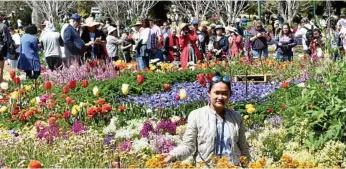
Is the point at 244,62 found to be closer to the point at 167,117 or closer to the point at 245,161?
the point at 167,117

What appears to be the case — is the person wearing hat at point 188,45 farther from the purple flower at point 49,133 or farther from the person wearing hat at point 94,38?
the purple flower at point 49,133

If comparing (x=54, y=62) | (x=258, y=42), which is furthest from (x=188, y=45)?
(x=54, y=62)

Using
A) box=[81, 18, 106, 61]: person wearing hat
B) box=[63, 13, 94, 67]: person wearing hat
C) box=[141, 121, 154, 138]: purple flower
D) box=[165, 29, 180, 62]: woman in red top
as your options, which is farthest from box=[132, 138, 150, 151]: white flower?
box=[165, 29, 180, 62]: woman in red top

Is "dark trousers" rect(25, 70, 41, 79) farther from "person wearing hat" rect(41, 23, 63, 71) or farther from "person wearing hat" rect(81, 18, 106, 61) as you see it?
"person wearing hat" rect(81, 18, 106, 61)

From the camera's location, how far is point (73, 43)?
12.3m

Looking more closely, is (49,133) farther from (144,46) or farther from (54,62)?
(144,46)

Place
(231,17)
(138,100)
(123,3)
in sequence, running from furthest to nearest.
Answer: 1. (123,3)
2. (231,17)
3. (138,100)

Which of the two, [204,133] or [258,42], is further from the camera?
[258,42]

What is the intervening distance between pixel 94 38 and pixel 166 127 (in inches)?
286

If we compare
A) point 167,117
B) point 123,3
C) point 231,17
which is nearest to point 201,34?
point 167,117

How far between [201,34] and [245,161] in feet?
39.5

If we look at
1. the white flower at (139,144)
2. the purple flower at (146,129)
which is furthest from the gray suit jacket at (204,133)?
the purple flower at (146,129)

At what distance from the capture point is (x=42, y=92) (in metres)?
9.68

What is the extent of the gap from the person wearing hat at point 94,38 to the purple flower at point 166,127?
6.83 m
